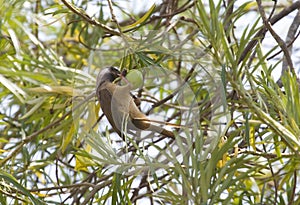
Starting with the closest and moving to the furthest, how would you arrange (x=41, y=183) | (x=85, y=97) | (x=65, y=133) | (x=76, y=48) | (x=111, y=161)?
(x=111, y=161), (x=85, y=97), (x=65, y=133), (x=41, y=183), (x=76, y=48)

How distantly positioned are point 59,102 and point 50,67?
0.21ft

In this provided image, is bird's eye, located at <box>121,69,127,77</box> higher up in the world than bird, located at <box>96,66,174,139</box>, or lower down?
higher up

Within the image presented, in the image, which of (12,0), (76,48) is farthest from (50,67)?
(76,48)

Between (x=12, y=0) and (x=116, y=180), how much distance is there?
0.92 ft

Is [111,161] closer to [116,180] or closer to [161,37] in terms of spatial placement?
[116,180]

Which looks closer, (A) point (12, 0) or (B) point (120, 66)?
(B) point (120, 66)

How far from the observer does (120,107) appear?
725 millimetres

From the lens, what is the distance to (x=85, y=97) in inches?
34.7

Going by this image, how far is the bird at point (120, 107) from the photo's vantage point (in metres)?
0.72

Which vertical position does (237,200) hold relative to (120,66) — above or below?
below

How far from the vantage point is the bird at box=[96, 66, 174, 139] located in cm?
72

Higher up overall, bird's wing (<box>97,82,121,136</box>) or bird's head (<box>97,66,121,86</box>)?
bird's head (<box>97,66,121,86</box>)

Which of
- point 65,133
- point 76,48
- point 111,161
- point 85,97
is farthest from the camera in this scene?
point 76,48

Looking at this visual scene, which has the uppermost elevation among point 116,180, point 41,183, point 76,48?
point 76,48
